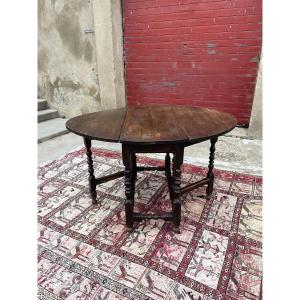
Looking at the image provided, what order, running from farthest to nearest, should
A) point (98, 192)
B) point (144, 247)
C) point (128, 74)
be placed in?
point (128, 74) < point (98, 192) < point (144, 247)

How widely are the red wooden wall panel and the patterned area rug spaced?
2147 millimetres

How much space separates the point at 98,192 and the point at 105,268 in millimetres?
1112

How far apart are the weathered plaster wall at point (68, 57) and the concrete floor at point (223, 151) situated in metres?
1.11

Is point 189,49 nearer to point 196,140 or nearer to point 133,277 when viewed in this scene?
point 196,140

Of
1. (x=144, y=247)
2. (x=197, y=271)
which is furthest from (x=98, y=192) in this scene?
(x=197, y=271)

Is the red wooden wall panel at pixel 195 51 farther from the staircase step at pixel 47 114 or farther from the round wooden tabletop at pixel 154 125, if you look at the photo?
the round wooden tabletop at pixel 154 125

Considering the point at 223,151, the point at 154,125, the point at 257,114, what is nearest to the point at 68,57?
the point at 223,151

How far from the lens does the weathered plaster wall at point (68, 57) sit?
490 cm

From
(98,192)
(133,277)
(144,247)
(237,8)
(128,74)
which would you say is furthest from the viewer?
(128,74)

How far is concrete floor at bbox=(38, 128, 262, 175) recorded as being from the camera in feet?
10.9

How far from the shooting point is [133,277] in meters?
1.65

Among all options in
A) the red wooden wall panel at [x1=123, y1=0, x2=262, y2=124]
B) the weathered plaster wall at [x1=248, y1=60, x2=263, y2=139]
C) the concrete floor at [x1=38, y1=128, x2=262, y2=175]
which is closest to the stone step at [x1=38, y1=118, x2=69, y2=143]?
the concrete floor at [x1=38, y1=128, x2=262, y2=175]

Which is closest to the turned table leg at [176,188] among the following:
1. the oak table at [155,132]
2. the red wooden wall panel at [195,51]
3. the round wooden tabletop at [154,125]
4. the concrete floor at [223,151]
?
the oak table at [155,132]

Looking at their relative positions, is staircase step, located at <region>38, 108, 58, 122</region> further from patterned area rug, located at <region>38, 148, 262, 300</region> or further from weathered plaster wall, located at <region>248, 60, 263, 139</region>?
weathered plaster wall, located at <region>248, 60, 263, 139</region>
